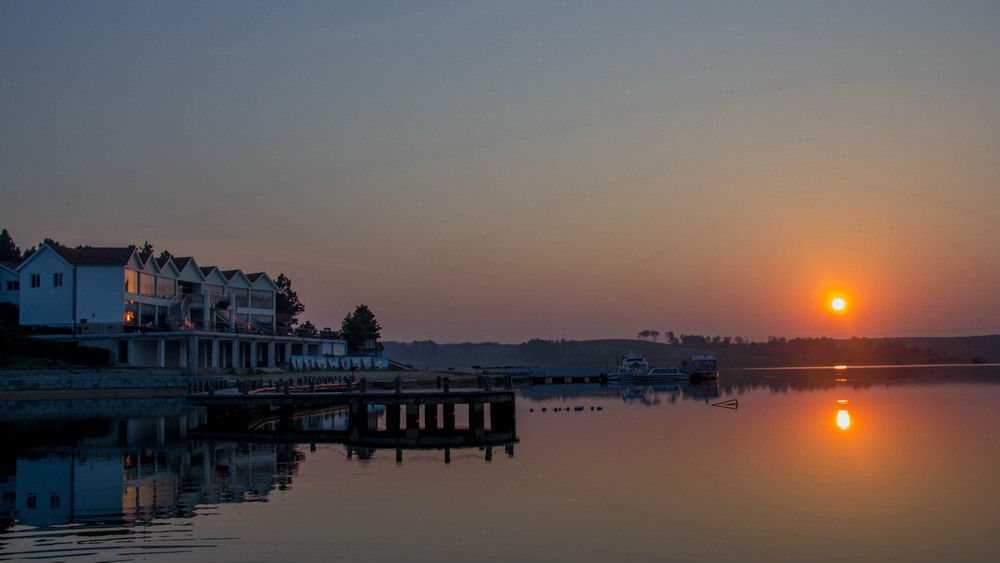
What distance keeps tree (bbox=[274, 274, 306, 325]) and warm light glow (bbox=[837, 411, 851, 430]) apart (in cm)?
9903

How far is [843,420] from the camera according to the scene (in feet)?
190

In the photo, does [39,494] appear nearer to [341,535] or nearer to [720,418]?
[341,535]

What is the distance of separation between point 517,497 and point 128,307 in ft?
216

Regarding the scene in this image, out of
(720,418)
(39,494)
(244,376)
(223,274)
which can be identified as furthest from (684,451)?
(223,274)

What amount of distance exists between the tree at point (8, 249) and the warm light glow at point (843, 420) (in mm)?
117559

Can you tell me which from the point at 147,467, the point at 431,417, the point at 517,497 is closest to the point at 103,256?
the point at 431,417

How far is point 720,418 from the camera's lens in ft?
198

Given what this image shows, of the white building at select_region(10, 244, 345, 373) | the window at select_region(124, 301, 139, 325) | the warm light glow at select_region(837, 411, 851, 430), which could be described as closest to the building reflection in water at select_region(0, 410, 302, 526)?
the warm light glow at select_region(837, 411, 851, 430)

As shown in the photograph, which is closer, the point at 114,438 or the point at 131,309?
the point at 114,438

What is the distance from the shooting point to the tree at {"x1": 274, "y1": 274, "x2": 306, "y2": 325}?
143875 mm

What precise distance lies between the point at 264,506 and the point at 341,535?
15.0 ft

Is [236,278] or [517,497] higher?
[236,278]

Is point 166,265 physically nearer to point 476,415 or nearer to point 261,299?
point 261,299

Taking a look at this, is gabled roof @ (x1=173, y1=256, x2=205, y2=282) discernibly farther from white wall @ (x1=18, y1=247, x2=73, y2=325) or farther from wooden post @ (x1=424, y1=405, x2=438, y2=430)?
wooden post @ (x1=424, y1=405, x2=438, y2=430)
